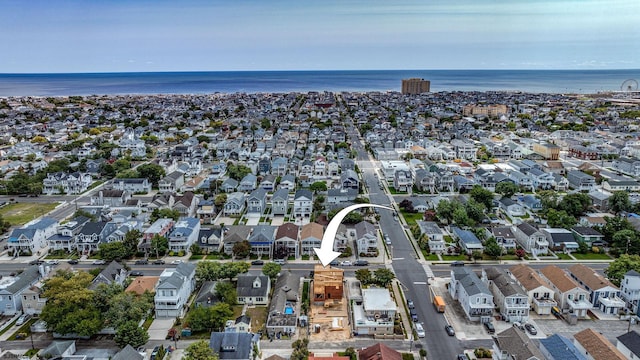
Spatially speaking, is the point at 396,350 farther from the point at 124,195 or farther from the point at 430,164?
the point at 430,164

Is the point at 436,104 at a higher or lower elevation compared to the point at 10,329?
higher

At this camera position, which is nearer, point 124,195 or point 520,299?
point 520,299

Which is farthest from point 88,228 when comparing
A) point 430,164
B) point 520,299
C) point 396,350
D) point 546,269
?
point 430,164

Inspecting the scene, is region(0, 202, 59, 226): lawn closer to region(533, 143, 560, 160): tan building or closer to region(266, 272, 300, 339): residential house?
region(266, 272, 300, 339): residential house

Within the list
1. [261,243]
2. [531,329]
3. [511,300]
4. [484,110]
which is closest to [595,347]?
[531,329]

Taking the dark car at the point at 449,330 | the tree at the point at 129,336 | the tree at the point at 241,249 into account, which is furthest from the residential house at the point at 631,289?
the tree at the point at 129,336

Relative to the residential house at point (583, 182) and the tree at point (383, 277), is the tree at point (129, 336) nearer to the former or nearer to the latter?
the tree at point (383, 277)

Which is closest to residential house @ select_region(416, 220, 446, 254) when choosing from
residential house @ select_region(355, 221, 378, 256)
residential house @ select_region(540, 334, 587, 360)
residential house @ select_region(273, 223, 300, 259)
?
residential house @ select_region(355, 221, 378, 256)
